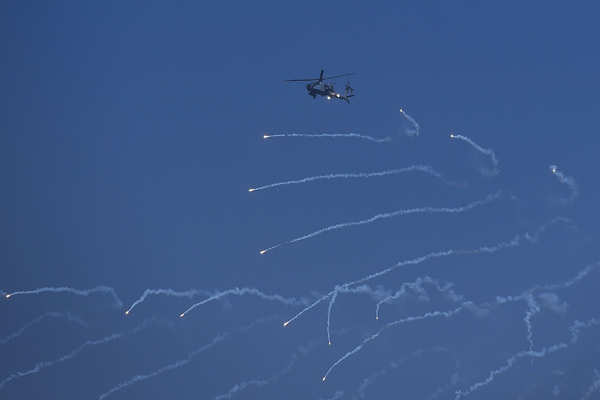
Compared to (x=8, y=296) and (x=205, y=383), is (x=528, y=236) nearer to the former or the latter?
(x=205, y=383)

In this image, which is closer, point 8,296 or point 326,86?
point 326,86

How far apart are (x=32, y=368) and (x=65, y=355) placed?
3.65m

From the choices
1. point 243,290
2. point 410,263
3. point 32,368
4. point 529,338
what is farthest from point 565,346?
point 32,368

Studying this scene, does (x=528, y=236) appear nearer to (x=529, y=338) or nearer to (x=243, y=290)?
(x=529, y=338)

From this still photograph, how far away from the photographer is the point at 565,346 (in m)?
78.1

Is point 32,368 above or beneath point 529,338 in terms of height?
above

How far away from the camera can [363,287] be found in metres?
78.2

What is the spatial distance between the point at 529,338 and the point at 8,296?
51.0 metres

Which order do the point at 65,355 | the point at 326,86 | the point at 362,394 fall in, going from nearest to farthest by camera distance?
the point at 326,86 < the point at 65,355 < the point at 362,394

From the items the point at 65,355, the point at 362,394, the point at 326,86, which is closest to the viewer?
the point at 326,86

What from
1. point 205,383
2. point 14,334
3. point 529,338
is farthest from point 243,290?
point 529,338

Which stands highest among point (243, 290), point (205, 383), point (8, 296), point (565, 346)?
point (8, 296)

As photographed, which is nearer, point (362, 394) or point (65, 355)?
point (65, 355)

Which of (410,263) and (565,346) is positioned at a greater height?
(410,263)
